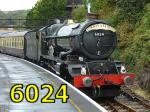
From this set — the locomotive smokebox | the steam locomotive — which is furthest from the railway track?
the locomotive smokebox

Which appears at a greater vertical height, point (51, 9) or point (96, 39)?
point (51, 9)

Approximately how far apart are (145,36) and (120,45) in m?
5.68

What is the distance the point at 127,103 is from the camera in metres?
17.4

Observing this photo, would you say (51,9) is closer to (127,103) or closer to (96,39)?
(96,39)

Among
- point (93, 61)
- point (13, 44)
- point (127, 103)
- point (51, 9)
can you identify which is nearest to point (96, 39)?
point (93, 61)

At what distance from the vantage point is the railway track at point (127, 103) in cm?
1580

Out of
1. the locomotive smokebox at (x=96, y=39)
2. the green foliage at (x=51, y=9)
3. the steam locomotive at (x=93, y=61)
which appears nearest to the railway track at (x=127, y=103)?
the steam locomotive at (x=93, y=61)

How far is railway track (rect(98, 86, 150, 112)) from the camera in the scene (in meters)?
15.8

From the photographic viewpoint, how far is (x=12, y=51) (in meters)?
48.1

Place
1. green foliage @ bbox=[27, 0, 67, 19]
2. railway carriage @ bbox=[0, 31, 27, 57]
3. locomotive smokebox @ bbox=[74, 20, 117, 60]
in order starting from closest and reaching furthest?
Result: locomotive smokebox @ bbox=[74, 20, 117, 60], railway carriage @ bbox=[0, 31, 27, 57], green foliage @ bbox=[27, 0, 67, 19]

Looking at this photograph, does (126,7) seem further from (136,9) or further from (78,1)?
(78,1)

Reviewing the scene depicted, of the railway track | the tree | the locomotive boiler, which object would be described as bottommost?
the railway track

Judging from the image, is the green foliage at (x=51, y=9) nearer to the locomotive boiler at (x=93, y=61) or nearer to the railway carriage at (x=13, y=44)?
the railway carriage at (x=13, y=44)

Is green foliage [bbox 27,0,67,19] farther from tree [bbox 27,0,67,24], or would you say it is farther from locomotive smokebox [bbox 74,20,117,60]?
locomotive smokebox [bbox 74,20,117,60]
